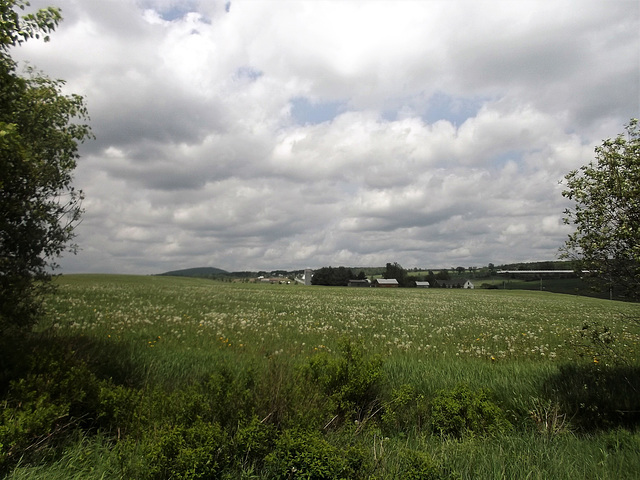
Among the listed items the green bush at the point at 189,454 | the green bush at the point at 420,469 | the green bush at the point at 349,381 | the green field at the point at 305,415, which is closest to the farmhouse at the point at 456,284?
the green field at the point at 305,415

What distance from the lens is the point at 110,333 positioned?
1024 centimetres

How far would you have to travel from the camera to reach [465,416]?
18.8 ft

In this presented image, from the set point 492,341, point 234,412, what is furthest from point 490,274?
point 234,412

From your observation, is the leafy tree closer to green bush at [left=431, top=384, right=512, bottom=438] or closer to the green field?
the green field

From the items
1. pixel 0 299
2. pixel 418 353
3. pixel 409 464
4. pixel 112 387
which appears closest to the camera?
pixel 409 464

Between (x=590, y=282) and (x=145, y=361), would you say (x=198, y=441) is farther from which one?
(x=590, y=282)

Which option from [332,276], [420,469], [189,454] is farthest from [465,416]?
[332,276]

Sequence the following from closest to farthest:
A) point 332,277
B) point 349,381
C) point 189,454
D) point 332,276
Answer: point 189,454
point 349,381
point 332,277
point 332,276

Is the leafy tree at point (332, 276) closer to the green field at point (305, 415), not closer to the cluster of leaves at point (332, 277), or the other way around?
the cluster of leaves at point (332, 277)

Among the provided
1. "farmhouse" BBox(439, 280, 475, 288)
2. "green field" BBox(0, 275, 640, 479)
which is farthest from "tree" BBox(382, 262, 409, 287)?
"green field" BBox(0, 275, 640, 479)

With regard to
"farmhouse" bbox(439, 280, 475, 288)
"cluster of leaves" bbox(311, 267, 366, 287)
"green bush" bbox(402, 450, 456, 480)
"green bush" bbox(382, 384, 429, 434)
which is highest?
"cluster of leaves" bbox(311, 267, 366, 287)

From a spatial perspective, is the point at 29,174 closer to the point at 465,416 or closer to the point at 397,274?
the point at 465,416

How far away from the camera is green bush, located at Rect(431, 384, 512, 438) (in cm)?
550

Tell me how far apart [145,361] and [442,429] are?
18.1 feet
